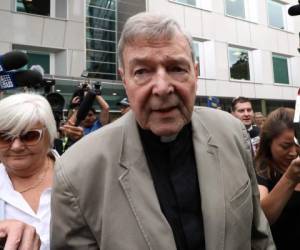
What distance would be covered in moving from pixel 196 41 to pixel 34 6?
6.64 m

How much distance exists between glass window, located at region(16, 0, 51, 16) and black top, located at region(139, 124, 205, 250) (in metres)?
12.4

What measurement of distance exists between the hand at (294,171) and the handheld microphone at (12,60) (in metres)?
1.66

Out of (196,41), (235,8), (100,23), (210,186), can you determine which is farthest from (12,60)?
(235,8)

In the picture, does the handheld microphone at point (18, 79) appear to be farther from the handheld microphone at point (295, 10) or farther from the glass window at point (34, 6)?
the glass window at point (34, 6)

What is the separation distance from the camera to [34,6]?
12.9m

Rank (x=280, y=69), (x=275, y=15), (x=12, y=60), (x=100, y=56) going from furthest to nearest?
1. (x=275, y=15)
2. (x=280, y=69)
3. (x=100, y=56)
4. (x=12, y=60)

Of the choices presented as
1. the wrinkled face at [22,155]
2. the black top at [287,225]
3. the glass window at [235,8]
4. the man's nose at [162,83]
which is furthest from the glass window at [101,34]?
the man's nose at [162,83]

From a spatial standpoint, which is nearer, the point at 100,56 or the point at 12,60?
the point at 12,60

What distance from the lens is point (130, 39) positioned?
1.46 metres

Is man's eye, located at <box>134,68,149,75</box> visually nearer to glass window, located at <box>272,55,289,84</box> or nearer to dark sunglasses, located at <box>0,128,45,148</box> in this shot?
dark sunglasses, located at <box>0,128,45,148</box>

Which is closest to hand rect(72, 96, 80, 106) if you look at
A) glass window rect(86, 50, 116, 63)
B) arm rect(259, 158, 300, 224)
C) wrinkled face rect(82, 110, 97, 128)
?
wrinkled face rect(82, 110, 97, 128)

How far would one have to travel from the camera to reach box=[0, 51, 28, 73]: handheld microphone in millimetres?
2373

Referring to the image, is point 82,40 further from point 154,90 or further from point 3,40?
point 154,90

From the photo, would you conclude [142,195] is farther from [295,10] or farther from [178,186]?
[295,10]
